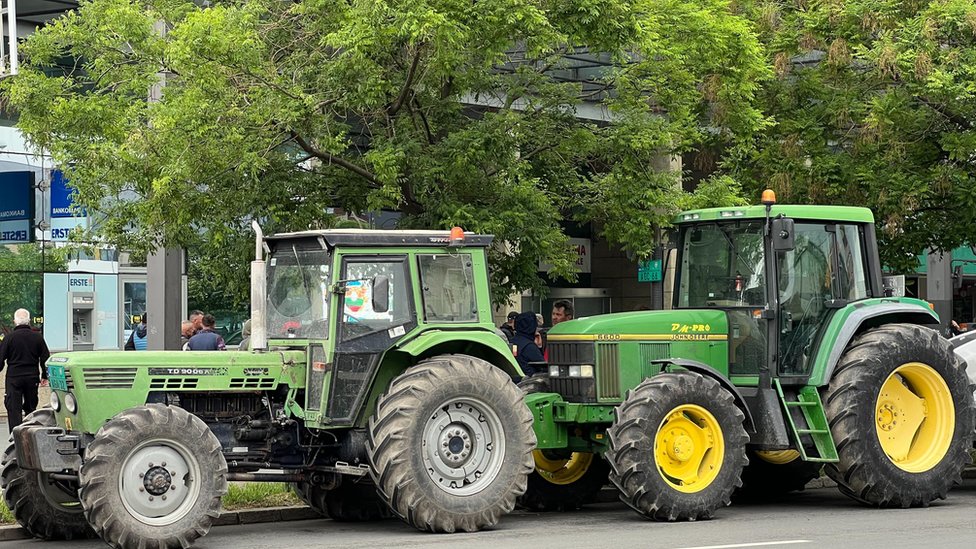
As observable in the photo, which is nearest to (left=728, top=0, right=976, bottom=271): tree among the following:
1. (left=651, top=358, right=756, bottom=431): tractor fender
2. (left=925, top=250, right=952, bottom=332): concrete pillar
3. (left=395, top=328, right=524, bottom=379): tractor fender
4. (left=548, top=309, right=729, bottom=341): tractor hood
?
(left=548, top=309, right=729, bottom=341): tractor hood

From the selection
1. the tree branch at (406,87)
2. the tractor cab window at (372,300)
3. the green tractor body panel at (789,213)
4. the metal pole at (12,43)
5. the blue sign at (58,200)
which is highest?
the metal pole at (12,43)

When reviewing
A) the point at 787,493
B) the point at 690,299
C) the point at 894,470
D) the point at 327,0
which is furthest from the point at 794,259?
the point at 327,0

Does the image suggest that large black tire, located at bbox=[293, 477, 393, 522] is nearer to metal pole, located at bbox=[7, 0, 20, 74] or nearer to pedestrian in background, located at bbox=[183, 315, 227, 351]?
pedestrian in background, located at bbox=[183, 315, 227, 351]

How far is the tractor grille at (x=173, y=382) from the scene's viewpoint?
11.1 m

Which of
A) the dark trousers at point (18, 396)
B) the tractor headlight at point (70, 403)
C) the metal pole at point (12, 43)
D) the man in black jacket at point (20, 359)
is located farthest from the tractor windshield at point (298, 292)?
the dark trousers at point (18, 396)

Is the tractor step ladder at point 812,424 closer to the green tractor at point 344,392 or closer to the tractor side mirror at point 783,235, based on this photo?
the tractor side mirror at point 783,235

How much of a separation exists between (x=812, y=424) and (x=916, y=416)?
1.22m

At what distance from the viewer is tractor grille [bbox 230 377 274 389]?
11.4 meters

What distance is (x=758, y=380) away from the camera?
12.8 metres

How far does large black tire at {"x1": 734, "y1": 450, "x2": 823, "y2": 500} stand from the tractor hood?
69.1 inches

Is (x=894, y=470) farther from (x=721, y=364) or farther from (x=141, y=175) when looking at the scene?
(x=141, y=175)

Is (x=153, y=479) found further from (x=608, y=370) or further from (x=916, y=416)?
(x=916, y=416)

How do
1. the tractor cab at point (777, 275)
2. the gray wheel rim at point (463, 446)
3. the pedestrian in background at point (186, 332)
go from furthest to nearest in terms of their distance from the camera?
the pedestrian in background at point (186, 332) < the tractor cab at point (777, 275) < the gray wheel rim at point (463, 446)

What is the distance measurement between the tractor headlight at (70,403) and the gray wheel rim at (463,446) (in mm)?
2665
